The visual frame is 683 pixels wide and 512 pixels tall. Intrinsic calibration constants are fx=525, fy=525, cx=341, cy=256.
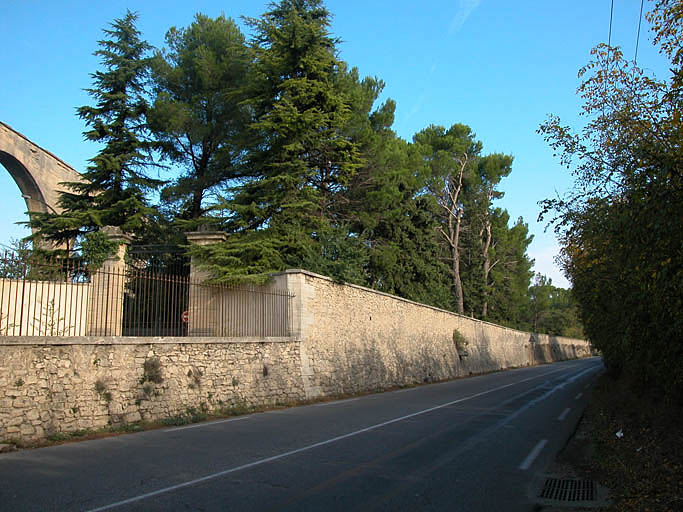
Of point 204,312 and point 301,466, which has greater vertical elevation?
point 204,312

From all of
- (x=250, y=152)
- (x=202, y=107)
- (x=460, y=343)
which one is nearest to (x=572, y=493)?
(x=250, y=152)

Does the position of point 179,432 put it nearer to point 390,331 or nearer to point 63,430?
point 63,430

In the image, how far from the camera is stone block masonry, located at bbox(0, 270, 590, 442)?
985cm

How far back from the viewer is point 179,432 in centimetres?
1064

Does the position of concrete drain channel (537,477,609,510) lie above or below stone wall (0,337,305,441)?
below

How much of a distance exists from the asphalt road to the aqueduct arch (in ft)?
56.3

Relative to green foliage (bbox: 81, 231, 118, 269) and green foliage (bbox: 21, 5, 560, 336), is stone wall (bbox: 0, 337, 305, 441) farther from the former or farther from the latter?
green foliage (bbox: 81, 231, 118, 269)

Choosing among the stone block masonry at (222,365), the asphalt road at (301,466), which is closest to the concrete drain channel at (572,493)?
the asphalt road at (301,466)

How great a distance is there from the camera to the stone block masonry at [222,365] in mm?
9852

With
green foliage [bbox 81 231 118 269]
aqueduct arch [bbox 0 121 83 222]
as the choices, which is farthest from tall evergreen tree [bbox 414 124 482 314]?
green foliage [bbox 81 231 118 269]

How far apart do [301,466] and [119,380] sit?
5930 mm

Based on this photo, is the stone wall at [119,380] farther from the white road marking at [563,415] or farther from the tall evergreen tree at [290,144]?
the white road marking at [563,415]

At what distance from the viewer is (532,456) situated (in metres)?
8.41

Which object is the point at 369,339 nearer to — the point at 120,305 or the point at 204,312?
the point at 204,312
